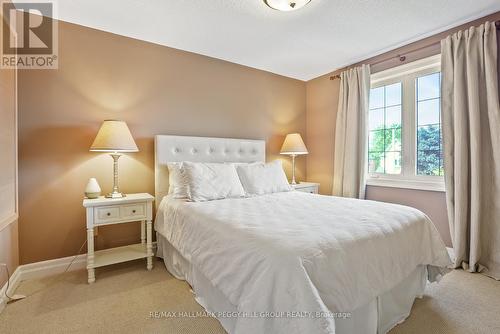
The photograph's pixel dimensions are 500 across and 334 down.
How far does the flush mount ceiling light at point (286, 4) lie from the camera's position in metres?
2.00

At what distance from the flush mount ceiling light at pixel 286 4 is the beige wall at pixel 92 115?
131cm

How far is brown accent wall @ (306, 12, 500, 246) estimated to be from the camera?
264 centimetres

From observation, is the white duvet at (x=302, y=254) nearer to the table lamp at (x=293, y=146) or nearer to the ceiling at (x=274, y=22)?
the table lamp at (x=293, y=146)

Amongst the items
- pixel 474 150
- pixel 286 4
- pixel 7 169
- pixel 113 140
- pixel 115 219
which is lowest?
pixel 115 219

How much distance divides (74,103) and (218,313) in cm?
233

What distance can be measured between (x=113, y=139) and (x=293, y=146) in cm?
226

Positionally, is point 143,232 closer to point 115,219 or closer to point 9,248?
point 115,219

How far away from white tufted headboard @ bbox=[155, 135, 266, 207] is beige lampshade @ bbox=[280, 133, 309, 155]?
0.31m

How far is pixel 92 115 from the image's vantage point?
2490 mm

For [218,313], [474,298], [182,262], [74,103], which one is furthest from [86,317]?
[474,298]

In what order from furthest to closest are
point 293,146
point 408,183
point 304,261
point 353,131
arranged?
point 293,146 → point 353,131 → point 408,183 → point 304,261

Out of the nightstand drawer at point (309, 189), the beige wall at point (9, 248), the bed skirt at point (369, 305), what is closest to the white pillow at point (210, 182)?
the bed skirt at point (369, 305)

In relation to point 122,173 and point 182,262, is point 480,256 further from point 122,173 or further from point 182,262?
point 122,173

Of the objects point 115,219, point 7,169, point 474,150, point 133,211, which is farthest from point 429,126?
point 7,169
